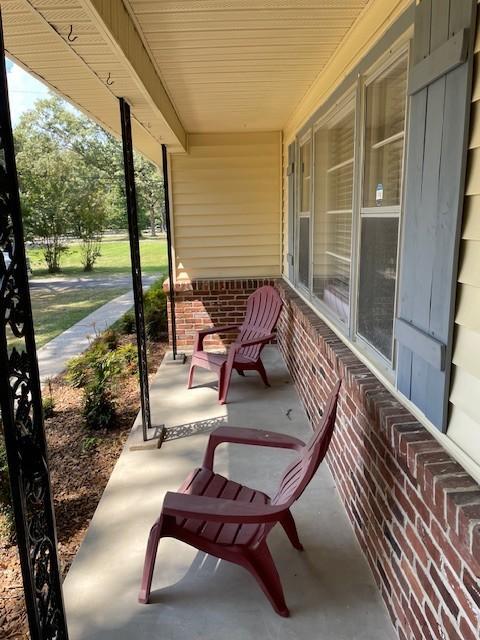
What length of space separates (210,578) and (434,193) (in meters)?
1.83

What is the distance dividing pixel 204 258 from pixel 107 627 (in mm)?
4362

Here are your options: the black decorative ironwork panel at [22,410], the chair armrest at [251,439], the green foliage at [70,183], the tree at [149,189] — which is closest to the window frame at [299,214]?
the chair armrest at [251,439]

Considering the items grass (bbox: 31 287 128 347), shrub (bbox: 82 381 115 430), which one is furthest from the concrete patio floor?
grass (bbox: 31 287 128 347)

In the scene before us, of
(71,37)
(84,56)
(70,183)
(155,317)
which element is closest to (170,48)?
(84,56)

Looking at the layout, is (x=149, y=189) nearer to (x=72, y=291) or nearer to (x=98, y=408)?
(x=72, y=291)

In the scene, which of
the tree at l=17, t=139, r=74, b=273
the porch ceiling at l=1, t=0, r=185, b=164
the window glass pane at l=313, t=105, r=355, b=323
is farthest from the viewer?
the tree at l=17, t=139, r=74, b=273

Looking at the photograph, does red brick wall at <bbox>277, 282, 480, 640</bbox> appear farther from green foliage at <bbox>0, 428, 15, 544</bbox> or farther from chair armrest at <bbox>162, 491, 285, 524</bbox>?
green foliage at <bbox>0, 428, 15, 544</bbox>

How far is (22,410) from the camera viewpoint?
4.24ft

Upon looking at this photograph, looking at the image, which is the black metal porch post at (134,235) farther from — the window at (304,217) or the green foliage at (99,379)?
the window at (304,217)

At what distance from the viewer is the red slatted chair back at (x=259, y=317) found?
4.41 meters

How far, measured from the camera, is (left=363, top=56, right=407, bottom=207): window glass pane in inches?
77.7

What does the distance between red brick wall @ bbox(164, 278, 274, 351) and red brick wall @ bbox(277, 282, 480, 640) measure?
3.02m

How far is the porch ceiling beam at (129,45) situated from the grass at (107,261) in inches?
373

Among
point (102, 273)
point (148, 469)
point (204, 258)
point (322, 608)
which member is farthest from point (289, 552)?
point (102, 273)
